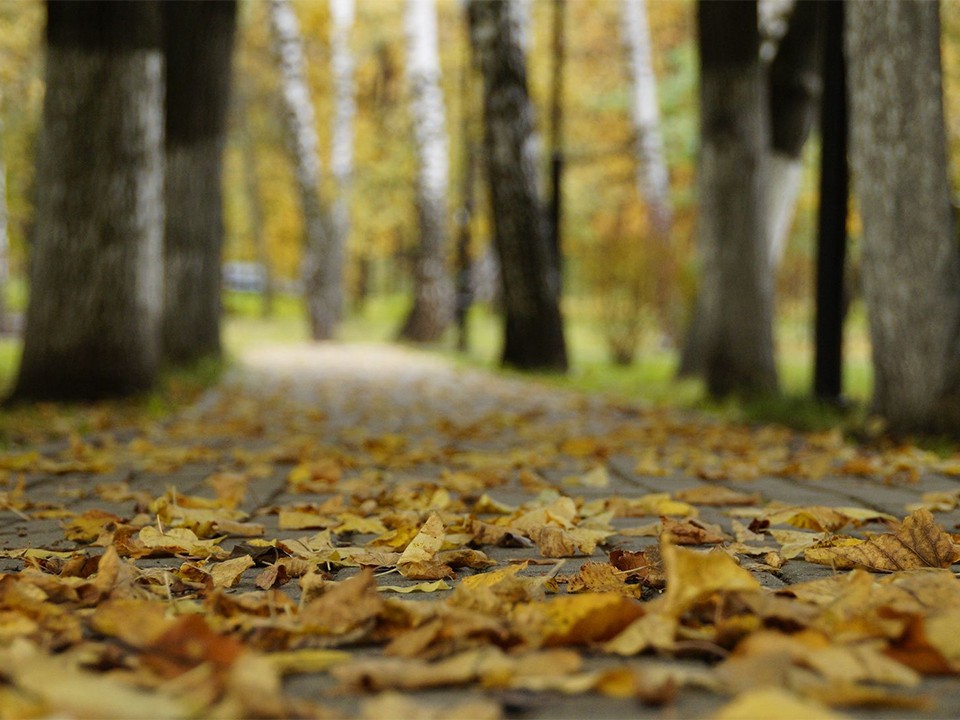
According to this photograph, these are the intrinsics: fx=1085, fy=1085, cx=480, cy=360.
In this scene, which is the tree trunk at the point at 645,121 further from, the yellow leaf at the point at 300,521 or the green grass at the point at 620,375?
the yellow leaf at the point at 300,521

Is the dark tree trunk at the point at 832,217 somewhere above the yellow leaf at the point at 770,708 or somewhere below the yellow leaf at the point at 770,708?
above

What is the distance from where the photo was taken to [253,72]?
1256 inches

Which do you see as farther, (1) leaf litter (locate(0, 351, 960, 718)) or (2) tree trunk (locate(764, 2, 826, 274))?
(2) tree trunk (locate(764, 2, 826, 274))

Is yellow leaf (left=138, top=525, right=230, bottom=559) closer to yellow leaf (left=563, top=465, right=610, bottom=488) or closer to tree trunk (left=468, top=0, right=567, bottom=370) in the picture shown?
yellow leaf (left=563, top=465, right=610, bottom=488)

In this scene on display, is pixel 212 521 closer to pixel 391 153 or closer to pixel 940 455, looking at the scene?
pixel 940 455

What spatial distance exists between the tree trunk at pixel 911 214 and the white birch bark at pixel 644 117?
547 inches

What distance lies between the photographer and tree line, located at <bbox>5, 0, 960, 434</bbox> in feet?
18.0

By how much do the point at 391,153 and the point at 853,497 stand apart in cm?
2559

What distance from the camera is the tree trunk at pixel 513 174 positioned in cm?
1206

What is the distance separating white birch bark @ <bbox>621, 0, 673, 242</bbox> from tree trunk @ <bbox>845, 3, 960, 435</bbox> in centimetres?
1389

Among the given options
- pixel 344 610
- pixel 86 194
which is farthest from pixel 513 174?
pixel 344 610

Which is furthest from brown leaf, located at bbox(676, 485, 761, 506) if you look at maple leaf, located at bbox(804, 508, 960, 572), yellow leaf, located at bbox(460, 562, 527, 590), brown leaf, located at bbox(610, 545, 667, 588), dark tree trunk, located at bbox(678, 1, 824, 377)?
dark tree trunk, located at bbox(678, 1, 824, 377)

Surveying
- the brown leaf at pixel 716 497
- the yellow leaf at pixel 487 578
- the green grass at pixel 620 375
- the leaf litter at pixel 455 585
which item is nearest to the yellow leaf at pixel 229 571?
the leaf litter at pixel 455 585

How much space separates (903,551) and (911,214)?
3.30 metres
